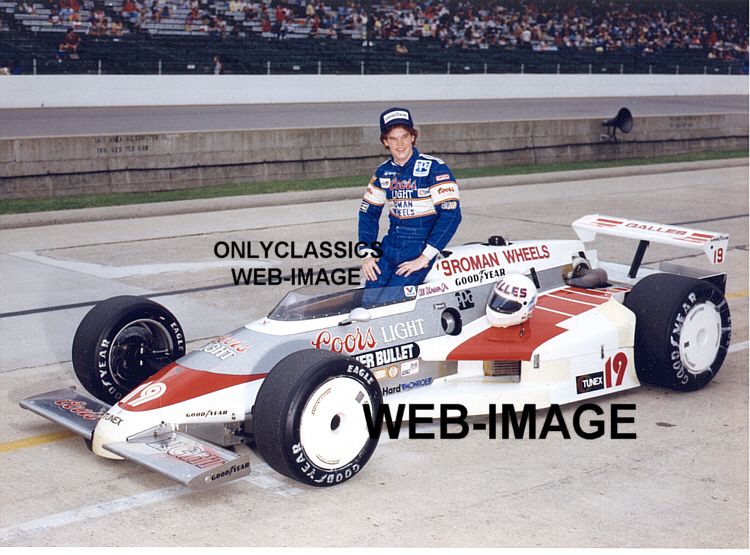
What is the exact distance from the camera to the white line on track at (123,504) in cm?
489

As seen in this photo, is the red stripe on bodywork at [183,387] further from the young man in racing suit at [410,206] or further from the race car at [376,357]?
the young man in racing suit at [410,206]

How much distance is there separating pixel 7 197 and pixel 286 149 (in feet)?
15.1

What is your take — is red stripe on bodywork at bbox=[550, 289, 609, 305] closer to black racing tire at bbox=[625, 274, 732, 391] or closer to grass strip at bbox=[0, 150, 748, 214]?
black racing tire at bbox=[625, 274, 732, 391]

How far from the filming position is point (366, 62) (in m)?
34.5

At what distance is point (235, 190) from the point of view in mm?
16234

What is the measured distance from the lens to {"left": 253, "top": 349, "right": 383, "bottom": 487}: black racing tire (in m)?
5.11

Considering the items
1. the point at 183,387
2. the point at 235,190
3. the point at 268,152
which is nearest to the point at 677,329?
the point at 183,387

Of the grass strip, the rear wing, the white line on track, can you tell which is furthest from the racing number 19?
the grass strip

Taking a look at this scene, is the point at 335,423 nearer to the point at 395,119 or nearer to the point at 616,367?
the point at 395,119

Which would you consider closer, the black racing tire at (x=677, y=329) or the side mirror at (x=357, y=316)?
the side mirror at (x=357, y=316)

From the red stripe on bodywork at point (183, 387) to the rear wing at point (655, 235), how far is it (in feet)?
10.3

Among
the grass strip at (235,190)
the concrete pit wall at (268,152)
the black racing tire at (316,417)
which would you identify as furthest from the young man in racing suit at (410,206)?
the concrete pit wall at (268,152)

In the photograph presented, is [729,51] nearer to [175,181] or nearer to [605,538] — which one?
[175,181]
